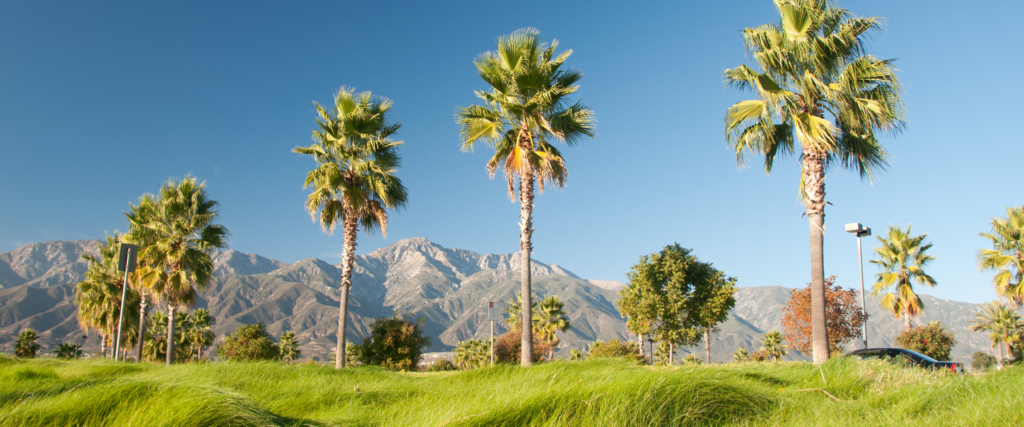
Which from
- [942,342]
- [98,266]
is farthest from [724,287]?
[98,266]

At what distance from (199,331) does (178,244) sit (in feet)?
77.9

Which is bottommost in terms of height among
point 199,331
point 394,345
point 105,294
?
point 199,331

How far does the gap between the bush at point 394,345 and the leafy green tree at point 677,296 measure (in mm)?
14822

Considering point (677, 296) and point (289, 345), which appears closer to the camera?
point (677, 296)

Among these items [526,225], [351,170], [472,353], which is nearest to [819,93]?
[526,225]

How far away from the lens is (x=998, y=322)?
38906mm

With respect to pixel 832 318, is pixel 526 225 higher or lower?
higher

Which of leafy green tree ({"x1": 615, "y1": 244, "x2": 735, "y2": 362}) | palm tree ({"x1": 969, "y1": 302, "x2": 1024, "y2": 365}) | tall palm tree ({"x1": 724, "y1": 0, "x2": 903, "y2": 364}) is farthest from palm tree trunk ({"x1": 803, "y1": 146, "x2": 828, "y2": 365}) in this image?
palm tree ({"x1": 969, "y1": 302, "x2": 1024, "y2": 365})

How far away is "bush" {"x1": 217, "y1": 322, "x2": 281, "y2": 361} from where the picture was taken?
26.2 m

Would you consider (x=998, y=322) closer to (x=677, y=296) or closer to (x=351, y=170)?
(x=677, y=296)

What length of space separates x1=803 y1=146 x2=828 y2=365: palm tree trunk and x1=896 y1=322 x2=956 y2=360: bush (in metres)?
29.0

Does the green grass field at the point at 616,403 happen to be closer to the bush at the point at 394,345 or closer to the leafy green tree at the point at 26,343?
the bush at the point at 394,345

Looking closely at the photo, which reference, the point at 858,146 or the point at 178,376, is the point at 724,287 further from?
the point at 178,376

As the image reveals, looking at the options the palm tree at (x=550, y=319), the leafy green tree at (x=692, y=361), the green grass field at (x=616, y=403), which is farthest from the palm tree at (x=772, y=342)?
the green grass field at (x=616, y=403)
